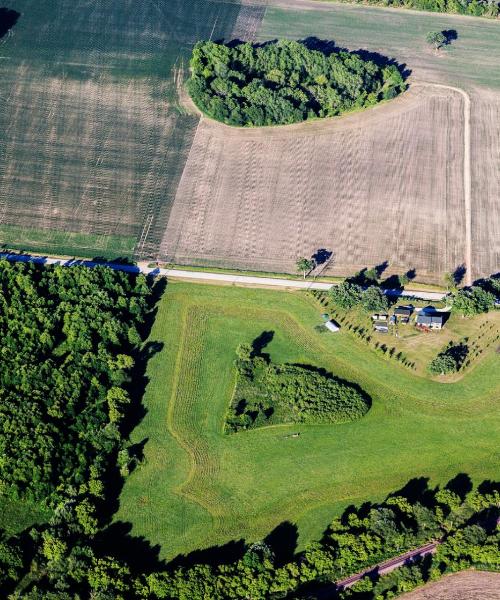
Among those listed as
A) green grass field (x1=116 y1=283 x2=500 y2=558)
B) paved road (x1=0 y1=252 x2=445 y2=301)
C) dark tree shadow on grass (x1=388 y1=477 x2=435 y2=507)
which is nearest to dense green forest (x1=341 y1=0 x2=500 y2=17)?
paved road (x1=0 y1=252 x2=445 y2=301)

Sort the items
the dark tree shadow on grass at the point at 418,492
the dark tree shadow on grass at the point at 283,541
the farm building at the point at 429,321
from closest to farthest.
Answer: the dark tree shadow on grass at the point at 283,541 < the dark tree shadow on grass at the point at 418,492 < the farm building at the point at 429,321

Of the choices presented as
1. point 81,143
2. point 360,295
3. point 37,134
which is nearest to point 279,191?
point 360,295

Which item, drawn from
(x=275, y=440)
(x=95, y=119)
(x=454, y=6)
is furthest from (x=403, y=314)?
(x=454, y=6)

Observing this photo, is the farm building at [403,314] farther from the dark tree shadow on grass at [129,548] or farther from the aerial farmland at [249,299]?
the dark tree shadow on grass at [129,548]

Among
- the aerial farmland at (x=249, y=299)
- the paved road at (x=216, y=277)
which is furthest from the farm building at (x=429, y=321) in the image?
the paved road at (x=216, y=277)

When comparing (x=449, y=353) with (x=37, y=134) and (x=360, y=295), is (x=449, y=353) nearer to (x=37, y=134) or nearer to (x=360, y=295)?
(x=360, y=295)

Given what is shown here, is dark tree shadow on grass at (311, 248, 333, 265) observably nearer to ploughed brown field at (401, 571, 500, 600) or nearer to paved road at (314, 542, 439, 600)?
paved road at (314, 542, 439, 600)
